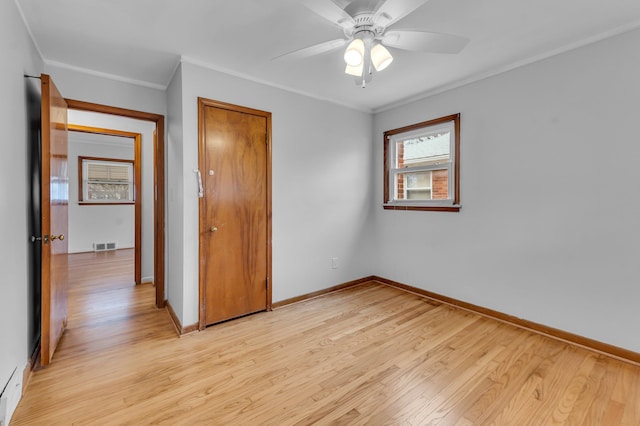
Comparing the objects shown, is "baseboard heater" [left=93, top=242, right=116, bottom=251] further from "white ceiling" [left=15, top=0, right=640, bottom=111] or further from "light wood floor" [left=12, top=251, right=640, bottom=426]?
"white ceiling" [left=15, top=0, right=640, bottom=111]

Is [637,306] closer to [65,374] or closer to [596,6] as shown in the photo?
[596,6]

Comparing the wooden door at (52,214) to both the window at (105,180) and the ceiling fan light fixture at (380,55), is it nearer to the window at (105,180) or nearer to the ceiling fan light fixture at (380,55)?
the ceiling fan light fixture at (380,55)

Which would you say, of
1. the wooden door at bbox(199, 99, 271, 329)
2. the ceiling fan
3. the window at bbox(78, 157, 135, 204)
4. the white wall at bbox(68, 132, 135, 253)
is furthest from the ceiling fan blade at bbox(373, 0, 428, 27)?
the window at bbox(78, 157, 135, 204)

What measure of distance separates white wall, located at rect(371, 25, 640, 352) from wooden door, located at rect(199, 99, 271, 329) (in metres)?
1.98

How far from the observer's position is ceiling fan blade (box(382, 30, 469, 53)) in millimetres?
1674

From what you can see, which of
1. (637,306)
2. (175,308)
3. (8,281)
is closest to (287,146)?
(175,308)

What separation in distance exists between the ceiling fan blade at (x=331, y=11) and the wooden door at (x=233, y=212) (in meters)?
1.50

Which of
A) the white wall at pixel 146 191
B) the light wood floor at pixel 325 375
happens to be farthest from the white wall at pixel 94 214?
the light wood floor at pixel 325 375

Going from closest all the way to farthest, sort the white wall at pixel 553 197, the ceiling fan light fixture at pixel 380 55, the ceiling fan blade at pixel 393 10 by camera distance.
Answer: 1. the ceiling fan blade at pixel 393 10
2. the ceiling fan light fixture at pixel 380 55
3. the white wall at pixel 553 197

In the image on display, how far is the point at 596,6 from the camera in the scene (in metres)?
1.87

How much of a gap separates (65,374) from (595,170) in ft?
13.6

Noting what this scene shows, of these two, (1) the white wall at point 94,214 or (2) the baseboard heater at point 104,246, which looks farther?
(2) the baseboard heater at point 104,246

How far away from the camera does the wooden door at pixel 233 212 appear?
268 centimetres

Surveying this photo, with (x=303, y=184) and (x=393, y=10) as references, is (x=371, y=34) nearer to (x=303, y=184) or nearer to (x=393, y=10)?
(x=393, y=10)
